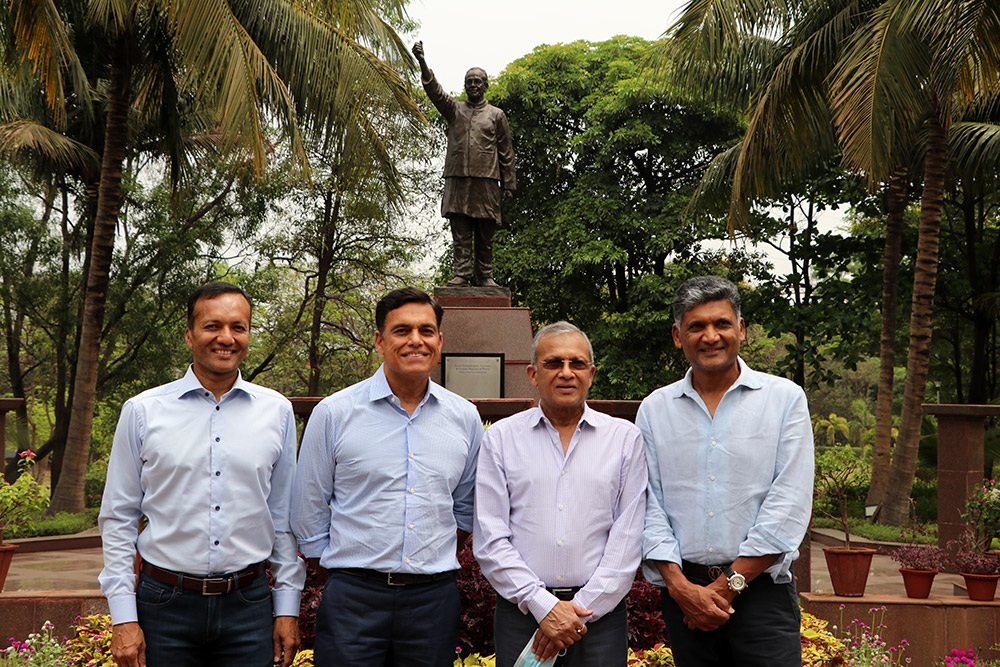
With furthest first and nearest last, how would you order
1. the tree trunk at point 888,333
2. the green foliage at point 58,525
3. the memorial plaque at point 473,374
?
the tree trunk at point 888,333
the green foliage at point 58,525
the memorial plaque at point 473,374

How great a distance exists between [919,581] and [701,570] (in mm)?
3298

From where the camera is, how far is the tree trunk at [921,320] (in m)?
10.4

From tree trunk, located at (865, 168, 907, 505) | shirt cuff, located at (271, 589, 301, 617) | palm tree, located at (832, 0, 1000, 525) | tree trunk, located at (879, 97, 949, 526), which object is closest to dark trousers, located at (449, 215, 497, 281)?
palm tree, located at (832, 0, 1000, 525)

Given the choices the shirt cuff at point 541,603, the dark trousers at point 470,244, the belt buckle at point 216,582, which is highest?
the dark trousers at point 470,244

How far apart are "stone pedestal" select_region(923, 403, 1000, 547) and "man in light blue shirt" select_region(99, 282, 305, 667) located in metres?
6.98

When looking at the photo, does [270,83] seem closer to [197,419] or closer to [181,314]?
[197,419]

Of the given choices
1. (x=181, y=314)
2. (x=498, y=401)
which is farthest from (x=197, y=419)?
(x=181, y=314)

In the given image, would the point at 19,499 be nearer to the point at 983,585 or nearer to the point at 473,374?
the point at 473,374

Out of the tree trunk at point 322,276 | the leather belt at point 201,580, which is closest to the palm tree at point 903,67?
the leather belt at point 201,580

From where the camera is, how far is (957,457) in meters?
8.07

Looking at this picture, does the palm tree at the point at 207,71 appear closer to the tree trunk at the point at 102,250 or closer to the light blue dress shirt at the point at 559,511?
the tree trunk at the point at 102,250

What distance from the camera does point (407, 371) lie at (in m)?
2.64

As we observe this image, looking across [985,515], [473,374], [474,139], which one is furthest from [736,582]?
[474,139]

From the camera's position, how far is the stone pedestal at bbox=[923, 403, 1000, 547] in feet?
26.2
